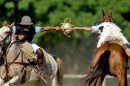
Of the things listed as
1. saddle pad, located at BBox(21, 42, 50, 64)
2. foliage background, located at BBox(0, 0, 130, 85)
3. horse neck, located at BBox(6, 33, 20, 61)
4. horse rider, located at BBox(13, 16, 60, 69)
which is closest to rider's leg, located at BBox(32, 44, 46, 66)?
horse rider, located at BBox(13, 16, 60, 69)

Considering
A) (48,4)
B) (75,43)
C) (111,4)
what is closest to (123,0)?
(111,4)

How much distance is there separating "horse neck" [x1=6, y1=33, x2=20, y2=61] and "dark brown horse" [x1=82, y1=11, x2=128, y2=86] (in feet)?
4.80

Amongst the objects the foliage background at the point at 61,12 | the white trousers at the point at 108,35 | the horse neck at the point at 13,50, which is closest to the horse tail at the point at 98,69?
the white trousers at the point at 108,35

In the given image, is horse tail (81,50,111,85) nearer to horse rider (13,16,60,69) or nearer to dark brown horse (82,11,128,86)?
dark brown horse (82,11,128,86)

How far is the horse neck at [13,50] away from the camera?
14773 millimetres

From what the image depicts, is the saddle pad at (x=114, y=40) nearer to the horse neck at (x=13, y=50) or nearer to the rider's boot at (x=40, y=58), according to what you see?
the rider's boot at (x=40, y=58)

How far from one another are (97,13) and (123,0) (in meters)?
1.01

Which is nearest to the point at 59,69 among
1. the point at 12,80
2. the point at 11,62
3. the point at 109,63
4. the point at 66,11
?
the point at 11,62

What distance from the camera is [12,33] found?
14.7 m

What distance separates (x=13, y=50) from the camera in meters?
14.8

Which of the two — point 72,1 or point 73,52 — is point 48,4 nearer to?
point 72,1

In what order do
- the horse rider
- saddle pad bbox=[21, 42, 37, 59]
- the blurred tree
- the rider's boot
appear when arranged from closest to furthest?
saddle pad bbox=[21, 42, 37, 59] < the horse rider < the rider's boot < the blurred tree

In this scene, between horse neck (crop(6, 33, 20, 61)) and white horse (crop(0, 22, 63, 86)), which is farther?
horse neck (crop(6, 33, 20, 61))

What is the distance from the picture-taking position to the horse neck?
48.5ft
